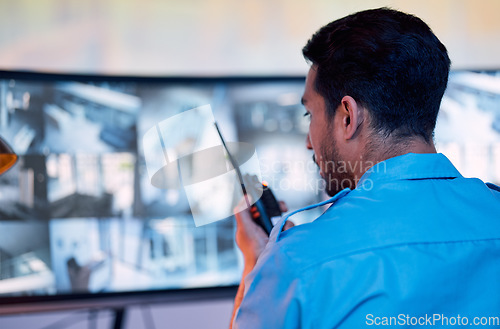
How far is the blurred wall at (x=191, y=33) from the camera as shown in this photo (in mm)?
1721

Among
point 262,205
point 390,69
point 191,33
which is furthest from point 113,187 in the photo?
point 390,69

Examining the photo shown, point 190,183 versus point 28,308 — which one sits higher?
point 190,183

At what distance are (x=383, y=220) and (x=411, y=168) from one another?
11 centimetres

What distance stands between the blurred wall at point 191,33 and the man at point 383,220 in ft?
3.64

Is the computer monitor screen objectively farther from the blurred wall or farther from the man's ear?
the man's ear

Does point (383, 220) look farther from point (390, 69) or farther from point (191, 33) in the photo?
point (191, 33)

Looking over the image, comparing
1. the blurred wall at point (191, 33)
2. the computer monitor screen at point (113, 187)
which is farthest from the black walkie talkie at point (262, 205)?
the blurred wall at point (191, 33)

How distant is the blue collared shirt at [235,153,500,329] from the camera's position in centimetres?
59

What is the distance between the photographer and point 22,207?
4.35ft

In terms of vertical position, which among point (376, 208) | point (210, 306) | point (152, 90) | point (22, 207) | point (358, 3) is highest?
point (358, 3)

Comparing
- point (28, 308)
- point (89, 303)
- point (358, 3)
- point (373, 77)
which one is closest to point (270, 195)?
point (373, 77)

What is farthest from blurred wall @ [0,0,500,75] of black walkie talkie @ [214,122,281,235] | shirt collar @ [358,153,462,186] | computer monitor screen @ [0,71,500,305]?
shirt collar @ [358,153,462,186]

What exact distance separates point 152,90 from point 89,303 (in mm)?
676

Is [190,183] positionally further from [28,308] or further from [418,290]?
[418,290]
